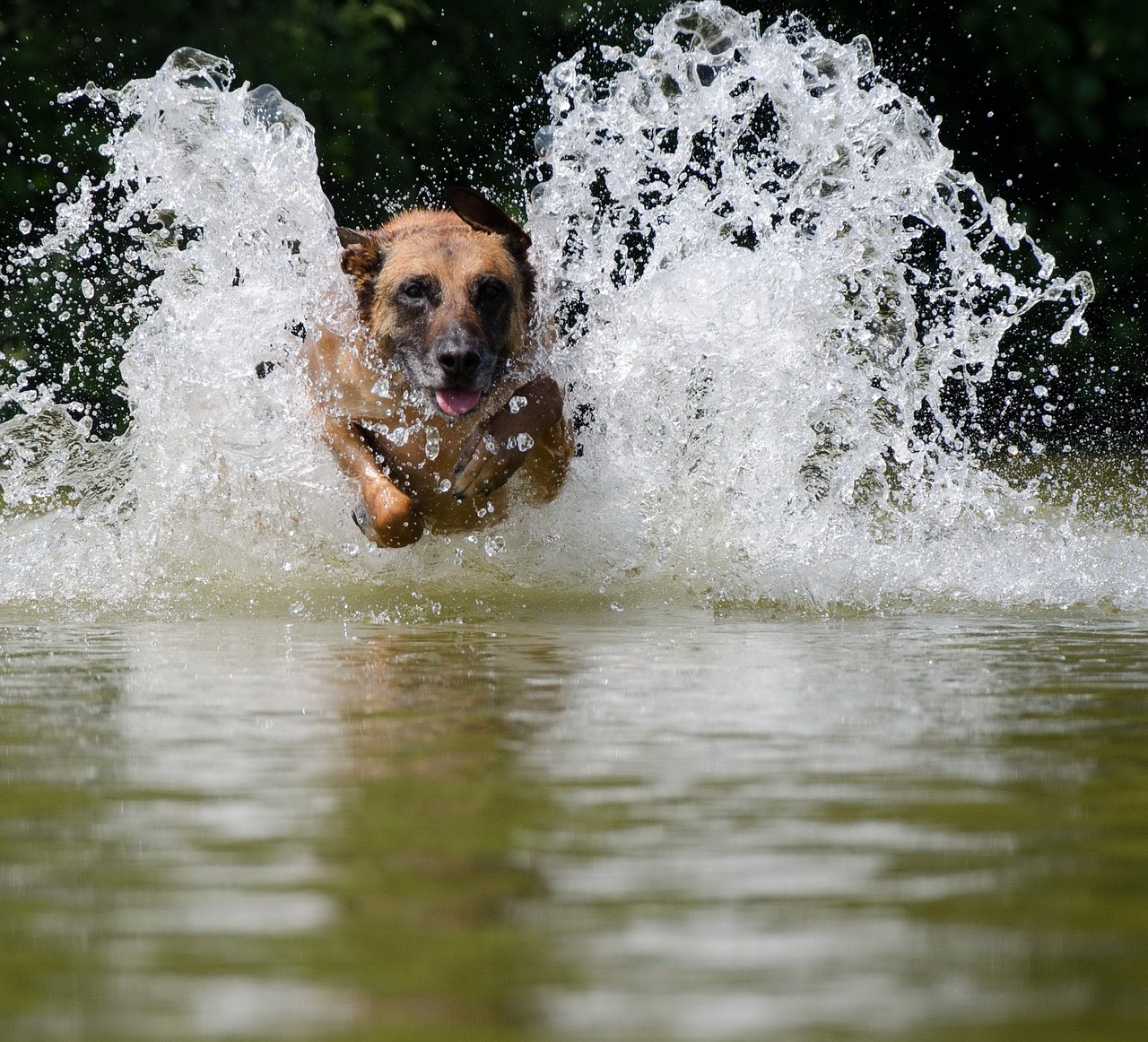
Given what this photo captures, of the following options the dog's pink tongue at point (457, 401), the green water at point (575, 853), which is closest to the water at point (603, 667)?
the green water at point (575, 853)

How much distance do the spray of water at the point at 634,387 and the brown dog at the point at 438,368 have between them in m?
0.14

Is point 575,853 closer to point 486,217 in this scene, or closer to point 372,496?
point 372,496

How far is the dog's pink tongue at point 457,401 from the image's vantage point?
5.58m

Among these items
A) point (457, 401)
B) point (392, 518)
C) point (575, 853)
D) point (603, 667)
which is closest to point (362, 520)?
point (392, 518)

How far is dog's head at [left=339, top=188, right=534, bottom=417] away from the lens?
18.1ft

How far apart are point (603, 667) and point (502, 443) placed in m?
1.92

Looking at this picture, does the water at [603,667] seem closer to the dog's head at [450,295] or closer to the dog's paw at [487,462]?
the dog's head at [450,295]

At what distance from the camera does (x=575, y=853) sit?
6.16ft

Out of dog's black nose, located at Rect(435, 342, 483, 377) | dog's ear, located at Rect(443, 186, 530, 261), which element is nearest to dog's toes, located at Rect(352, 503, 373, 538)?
dog's black nose, located at Rect(435, 342, 483, 377)

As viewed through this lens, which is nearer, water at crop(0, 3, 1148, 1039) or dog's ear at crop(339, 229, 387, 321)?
water at crop(0, 3, 1148, 1039)

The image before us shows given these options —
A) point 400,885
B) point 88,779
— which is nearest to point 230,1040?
point 400,885

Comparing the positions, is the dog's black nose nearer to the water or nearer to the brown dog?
the brown dog

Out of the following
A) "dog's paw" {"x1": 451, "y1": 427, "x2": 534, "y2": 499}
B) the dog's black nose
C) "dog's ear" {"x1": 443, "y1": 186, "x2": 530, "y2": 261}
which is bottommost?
"dog's paw" {"x1": 451, "y1": 427, "x2": 534, "y2": 499}

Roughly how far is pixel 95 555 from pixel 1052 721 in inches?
142
